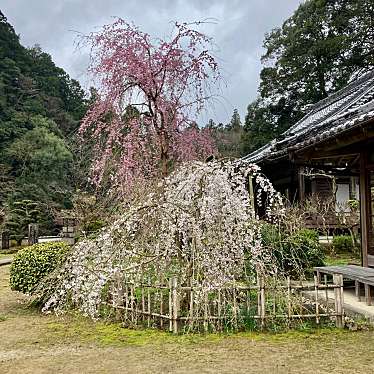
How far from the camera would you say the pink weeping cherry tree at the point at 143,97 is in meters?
7.02

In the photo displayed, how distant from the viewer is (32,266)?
6164 millimetres

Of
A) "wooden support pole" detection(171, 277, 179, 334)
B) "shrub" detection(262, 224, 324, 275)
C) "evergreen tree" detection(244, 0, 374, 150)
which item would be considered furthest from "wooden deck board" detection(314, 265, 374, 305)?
"evergreen tree" detection(244, 0, 374, 150)

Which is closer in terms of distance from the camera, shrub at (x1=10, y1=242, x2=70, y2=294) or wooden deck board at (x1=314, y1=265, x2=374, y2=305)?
wooden deck board at (x1=314, y1=265, x2=374, y2=305)

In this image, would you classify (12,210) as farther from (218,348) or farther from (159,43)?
(218,348)

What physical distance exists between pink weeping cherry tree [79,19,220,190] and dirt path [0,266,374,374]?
2.85 metres

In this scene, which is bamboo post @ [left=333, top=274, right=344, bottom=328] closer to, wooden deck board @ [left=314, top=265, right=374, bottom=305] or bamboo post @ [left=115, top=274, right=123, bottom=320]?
wooden deck board @ [left=314, top=265, right=374, bottom=305]

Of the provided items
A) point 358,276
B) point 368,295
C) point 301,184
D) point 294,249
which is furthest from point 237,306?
point 301,184


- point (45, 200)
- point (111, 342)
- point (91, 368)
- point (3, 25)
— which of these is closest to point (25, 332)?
point (111, 342)

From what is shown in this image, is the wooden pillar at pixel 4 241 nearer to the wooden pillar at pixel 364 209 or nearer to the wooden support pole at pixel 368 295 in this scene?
the wooden pillar at pixel 364 209

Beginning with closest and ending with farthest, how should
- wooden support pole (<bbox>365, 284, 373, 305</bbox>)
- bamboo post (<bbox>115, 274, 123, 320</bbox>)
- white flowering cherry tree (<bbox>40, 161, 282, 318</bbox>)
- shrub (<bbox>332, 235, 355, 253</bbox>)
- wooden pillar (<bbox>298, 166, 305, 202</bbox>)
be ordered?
white flowering cherry tree (<bbox>40, 161, 282, 318</bbox>) → bamboo post (<bbox>115, 274, 123, 320</bbox>) → wooden support pole (<bbox>365, 284, 373, 305</bbox>) → shrub (<bbox>332, 235, 355, 253</bbox>) → wooden pillar (<bbox>298, 166, 305, 202</bbox>)

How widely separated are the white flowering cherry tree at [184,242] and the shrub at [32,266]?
863 millimetres

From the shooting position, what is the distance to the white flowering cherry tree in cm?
480

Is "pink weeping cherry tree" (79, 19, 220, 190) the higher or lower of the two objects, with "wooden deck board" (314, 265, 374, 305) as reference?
higher

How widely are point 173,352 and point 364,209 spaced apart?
14.4 feet
